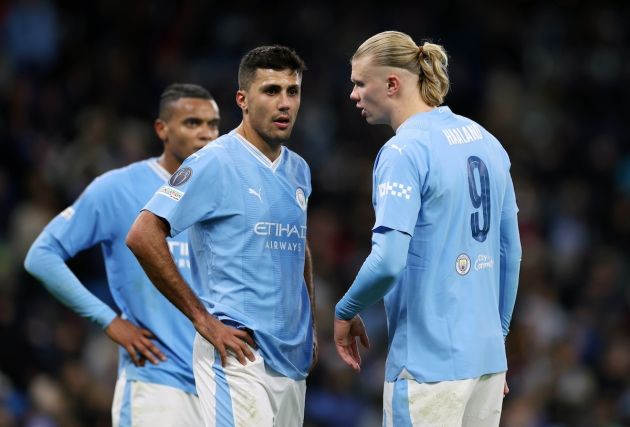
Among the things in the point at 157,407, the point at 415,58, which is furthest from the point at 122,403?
the point at 415,58

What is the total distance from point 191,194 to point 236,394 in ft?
3.04

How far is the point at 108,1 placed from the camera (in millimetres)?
14070

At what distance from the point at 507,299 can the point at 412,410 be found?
86 cm

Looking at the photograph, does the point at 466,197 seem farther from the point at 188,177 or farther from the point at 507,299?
the point at 188,177

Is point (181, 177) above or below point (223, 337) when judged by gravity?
above

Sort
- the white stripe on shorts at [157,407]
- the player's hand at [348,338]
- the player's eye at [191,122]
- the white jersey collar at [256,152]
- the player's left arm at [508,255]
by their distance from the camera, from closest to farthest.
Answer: the player's hand at [348,338], the player's left arm at [508,255], the white jersey collar at [256,152], the white stripe on shorts at [157,407], the player's eye at [191,122]

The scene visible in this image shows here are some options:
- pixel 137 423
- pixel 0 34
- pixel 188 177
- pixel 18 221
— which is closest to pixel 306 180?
pixel 188 177

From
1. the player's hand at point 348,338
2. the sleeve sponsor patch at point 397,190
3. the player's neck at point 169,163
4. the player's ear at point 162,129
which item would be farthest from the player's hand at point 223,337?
the player's ear at point 162,129

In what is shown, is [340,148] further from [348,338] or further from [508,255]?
[348,338]

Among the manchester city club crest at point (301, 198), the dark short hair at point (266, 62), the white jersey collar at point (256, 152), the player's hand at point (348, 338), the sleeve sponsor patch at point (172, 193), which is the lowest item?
the player's hand at point (348, 338)

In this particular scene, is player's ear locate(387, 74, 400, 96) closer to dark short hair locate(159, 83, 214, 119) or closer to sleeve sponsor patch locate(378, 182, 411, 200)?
sleeve sponsor patch locate(378, 182, 411, 200)

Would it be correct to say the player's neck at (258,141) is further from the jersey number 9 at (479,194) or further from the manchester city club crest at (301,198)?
the jersey number 9 at (479,194)

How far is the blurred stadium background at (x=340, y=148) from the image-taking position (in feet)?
35.1

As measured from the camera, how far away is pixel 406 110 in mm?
5117
